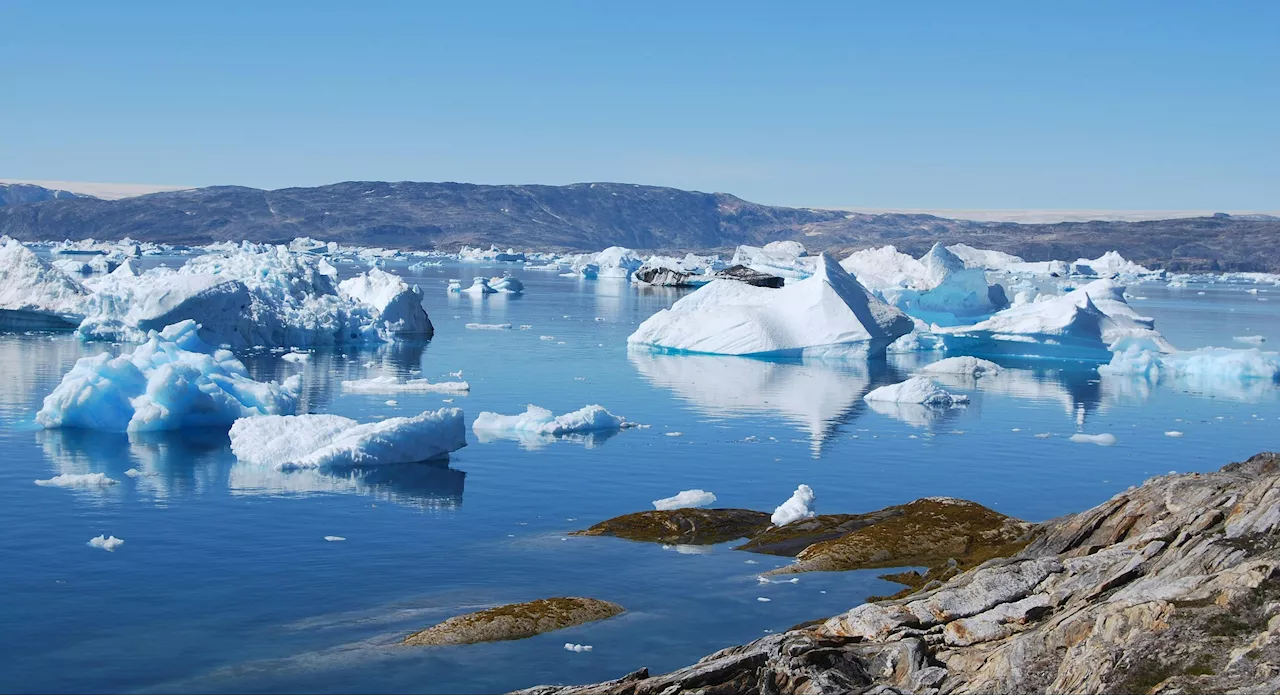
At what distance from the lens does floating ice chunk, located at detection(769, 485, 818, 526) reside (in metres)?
14.3

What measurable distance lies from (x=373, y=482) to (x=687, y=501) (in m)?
4.46

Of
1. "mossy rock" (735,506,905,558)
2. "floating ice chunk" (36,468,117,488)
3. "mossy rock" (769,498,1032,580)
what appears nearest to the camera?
"mossy rock" (769,498,1032,580)

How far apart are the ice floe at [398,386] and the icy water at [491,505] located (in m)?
0.56

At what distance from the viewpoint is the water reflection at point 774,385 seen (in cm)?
2397

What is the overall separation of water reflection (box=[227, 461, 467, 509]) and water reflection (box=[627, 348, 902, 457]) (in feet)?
20.7

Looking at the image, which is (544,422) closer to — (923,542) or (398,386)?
(398,386)

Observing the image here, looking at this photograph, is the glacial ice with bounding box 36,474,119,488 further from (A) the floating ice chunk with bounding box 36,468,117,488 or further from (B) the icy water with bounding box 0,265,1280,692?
(B) the icy water with bounding box 0,265,1280,692

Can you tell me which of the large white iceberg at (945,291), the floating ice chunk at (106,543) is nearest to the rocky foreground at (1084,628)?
the floating ice chunk at (106,543)

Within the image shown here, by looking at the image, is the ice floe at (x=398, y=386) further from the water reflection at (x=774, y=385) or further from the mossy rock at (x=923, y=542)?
the mossy rock at (x=923, y=542)

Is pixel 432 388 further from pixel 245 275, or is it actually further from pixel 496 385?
pixel 245 275

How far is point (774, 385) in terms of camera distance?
93.4 feet

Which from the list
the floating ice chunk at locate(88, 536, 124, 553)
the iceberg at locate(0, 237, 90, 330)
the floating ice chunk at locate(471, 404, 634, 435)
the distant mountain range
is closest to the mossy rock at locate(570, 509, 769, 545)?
the floating ice chunk at locate(88, 536, 124, 553)

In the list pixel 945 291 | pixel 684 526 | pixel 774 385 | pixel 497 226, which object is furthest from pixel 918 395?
pixel 497 226

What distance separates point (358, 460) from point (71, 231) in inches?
5789
